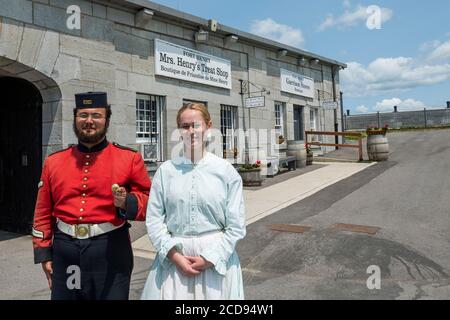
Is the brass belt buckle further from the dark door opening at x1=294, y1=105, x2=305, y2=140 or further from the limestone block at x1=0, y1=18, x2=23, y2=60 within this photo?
the dark door opening at x1=294, y1=105, x2=305, y2=140

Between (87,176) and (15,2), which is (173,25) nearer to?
(15,2)

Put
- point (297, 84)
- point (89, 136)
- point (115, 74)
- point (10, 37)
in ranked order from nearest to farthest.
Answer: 1. point (89, 136)
2. point (10, 37)
3. point (115, 74)
4. point (297, 84)

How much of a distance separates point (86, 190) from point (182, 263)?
0.86 m

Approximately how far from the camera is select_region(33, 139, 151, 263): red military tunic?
8.71ft

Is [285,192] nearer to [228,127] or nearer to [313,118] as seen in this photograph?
[228,127]

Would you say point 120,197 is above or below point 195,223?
above

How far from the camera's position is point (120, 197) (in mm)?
2559

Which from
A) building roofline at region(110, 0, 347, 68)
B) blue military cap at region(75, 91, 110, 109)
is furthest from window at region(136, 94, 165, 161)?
blue military cap at region(75, 91, 110, 109)

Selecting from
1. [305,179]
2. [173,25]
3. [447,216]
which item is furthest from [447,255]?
[173,25]

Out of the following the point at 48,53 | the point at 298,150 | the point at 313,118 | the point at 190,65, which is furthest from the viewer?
the point at 313,118

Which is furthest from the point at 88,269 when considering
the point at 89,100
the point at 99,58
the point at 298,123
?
the point at 298,123

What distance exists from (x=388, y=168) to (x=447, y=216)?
6.36m

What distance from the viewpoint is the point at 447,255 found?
5.46 metres

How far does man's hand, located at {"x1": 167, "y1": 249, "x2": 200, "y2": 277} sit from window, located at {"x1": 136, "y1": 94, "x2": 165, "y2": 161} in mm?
8256
